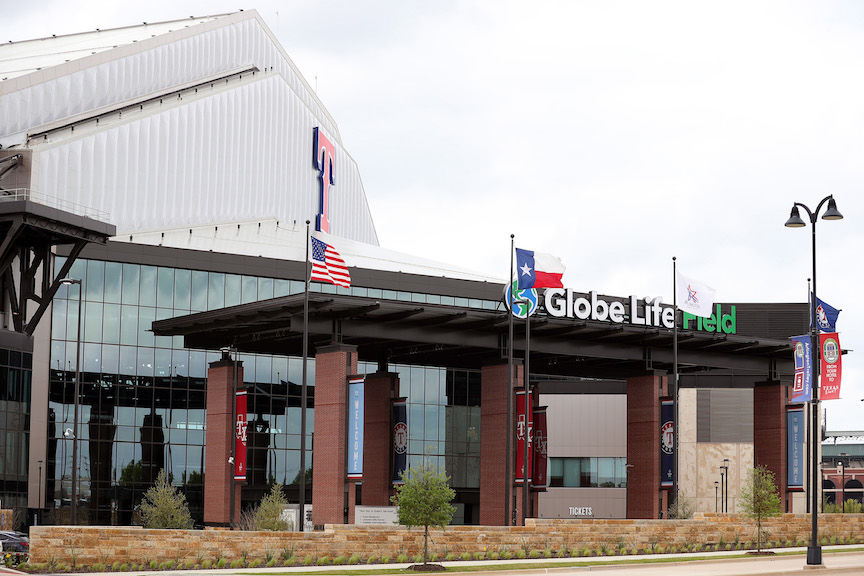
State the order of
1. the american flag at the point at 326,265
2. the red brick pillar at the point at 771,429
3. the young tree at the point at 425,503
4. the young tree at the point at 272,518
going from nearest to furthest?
the young tree at the point at 425,503 → the young tree at the point at 272,518 → the american flag at the point at 326,265 → the red brick pillar at the point at 771,429

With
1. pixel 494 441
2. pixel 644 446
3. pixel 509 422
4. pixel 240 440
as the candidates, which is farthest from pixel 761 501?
pixel 240 440

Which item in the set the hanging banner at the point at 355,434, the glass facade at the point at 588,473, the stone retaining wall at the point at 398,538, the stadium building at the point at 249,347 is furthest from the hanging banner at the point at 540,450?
the glass facade at the point at 588,473

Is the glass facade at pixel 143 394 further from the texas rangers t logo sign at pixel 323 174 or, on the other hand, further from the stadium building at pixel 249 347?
the texas rangers t logo sign at pixel 323 174

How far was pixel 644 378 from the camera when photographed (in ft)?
202

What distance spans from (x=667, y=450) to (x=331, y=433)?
1968 centimetres

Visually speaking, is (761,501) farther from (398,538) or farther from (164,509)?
(164,509)

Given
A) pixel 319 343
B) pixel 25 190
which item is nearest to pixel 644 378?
pixel 319 343

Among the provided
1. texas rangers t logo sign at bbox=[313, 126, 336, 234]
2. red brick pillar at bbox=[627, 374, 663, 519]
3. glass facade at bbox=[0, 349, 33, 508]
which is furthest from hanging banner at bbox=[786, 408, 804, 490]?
texas rangers t logo sign at bbox=[313, 126, 336, 234]

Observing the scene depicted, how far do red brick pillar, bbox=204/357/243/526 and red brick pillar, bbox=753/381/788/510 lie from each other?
28.3 metres

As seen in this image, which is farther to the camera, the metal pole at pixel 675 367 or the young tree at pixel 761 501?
the metal pole at pixel 675 367

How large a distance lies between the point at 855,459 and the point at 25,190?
14669 cm

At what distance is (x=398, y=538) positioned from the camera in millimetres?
40000

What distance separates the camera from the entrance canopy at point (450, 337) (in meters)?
52.2

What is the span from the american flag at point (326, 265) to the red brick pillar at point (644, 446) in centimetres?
2080
